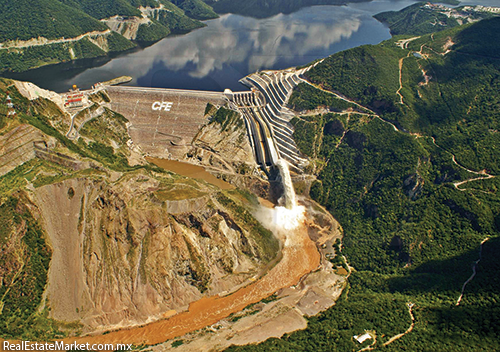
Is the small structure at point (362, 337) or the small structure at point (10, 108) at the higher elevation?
the small structure at point (10, 108)

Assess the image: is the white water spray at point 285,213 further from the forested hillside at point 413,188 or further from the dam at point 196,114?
the dam at point 196,114

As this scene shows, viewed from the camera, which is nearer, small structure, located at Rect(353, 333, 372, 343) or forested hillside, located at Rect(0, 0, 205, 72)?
small structure, located at Rect(353, 333, 372, 343)

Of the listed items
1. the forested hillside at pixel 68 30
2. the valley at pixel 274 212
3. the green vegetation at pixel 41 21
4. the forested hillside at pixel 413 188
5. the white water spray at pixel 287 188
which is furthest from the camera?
the green vegetation at pixel 41 21

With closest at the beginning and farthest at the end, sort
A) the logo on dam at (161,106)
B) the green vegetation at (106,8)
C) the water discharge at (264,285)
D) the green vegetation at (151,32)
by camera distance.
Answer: the water discharge at (264,285) < the logo on dam at (161,106) < the green vegetation at (106,8) < the green vegetation at (151,32)

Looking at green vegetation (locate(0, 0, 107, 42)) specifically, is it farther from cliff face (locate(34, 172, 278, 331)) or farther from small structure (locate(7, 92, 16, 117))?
cliff face (locate(34, 172, 278, 331))

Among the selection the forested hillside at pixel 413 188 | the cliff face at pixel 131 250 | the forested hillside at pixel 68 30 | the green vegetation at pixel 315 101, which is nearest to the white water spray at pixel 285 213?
the forested hillside at pixel 413 188

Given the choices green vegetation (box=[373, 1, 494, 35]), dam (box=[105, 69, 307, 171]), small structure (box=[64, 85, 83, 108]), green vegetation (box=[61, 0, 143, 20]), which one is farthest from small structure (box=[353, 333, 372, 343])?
green vegetation (box=[61, 0, 143, 20])

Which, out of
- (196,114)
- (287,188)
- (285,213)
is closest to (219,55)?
(196,114)

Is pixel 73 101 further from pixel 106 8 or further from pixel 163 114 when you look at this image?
pixel 106 8
